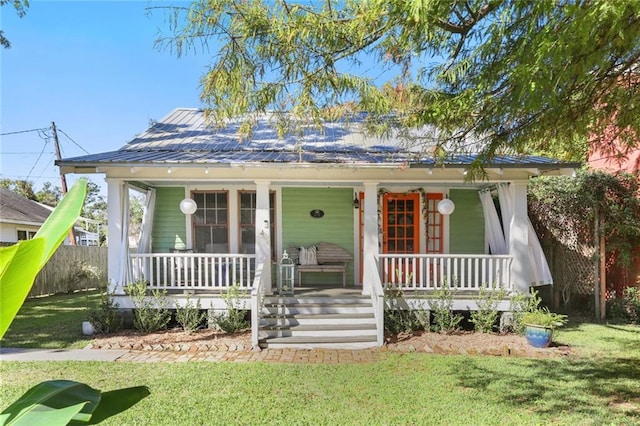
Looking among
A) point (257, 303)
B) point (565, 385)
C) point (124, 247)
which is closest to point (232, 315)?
point (257, 303)

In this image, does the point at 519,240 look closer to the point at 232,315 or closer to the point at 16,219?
the point at 232,315

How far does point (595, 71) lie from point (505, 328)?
5.39 m

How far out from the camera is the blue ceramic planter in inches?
244

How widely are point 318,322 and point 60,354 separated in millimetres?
4212

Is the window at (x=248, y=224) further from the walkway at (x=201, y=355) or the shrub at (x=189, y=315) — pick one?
the walkway at (x=201, y=355)

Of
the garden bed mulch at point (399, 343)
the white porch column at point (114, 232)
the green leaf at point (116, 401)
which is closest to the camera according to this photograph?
the green leaf at point (116, 401)

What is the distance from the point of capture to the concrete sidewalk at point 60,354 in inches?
227

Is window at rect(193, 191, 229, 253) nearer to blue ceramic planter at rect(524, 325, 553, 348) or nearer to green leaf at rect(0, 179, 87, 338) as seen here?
blue ceramic planter at rect(524, 325, 553, 348)

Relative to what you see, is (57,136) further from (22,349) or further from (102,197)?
(102,197)

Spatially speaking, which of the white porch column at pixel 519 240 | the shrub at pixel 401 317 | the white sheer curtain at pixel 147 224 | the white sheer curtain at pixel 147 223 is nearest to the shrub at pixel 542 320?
the white porch column at pixel 519 240

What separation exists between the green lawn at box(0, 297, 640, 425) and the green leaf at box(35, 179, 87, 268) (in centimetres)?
344

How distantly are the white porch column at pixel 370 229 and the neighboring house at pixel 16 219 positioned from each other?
53.1 feet

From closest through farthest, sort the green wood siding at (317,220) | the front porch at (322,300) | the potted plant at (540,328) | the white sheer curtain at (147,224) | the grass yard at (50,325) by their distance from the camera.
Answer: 1. the potted plant at (540,328)
2. the front porch at (322,300)
3. the grass yard at (50,325)
4. the white sheer curtain at (147,224)
5. the green wood siding at (317,220)

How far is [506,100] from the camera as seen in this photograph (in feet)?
10.6
